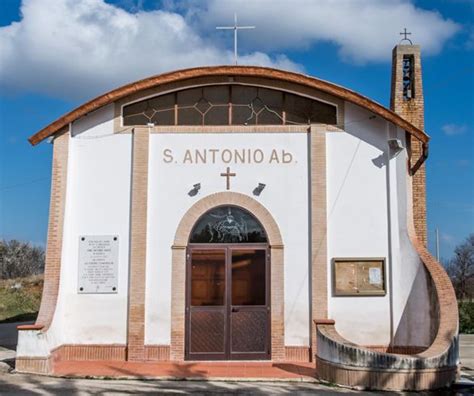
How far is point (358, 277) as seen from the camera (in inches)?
505

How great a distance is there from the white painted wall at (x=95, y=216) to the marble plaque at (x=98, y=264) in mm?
103

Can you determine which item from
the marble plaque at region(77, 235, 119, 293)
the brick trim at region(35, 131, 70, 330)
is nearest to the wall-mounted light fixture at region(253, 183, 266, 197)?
the marble plaque at region(77, 235, 119, 293)

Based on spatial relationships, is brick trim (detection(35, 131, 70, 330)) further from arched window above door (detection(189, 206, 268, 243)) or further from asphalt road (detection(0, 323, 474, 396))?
arched window above door (detection(189, 206, 268, 243))

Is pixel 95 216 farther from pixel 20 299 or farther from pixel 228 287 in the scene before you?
pixel 20 299

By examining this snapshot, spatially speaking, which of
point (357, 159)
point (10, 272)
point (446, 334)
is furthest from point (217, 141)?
point (10, 272)

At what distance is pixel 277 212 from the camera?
1305 cm

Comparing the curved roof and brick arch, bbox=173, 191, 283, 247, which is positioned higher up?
the curved roof

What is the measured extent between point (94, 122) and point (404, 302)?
7521 millimetres

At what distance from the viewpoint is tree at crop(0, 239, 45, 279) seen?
4766 cm

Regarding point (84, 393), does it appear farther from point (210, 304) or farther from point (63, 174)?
point (63, 174)

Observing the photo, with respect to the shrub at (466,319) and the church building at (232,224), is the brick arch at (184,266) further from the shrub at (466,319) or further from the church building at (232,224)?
the shrub at (466,319)

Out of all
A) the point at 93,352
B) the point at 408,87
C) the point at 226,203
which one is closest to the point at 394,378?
the point at 226,203

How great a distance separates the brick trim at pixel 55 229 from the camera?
12.3 m

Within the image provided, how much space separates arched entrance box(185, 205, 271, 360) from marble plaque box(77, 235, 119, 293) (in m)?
1.55
